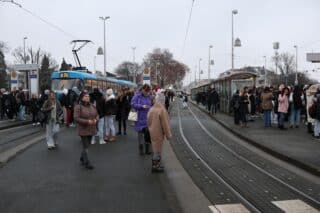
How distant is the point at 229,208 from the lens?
6852 mm

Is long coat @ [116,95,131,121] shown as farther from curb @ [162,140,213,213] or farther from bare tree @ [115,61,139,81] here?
bare tree @ [115,61,139,81]

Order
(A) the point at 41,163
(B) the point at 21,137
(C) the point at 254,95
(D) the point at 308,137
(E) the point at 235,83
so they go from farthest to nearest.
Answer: (E) the point at 235,83
(C) the point at 254,95
(B) the point at 21,137
(D) the point at 308,137
(A) the point at 41,163

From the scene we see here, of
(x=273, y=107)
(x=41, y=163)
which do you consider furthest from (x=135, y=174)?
(x=273, y=107)

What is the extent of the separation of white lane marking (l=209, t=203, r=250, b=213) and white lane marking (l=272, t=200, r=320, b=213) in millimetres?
608

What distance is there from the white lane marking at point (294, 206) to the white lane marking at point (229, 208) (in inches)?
23.9

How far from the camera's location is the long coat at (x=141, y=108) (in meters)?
11.6

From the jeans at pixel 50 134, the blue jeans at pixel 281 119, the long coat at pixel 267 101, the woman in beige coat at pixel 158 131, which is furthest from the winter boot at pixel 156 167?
the long coat at pixel 267 101

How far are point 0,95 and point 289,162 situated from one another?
58.3 feet

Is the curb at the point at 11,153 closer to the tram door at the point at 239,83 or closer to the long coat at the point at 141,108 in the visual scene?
the long coat at the point at 141,108

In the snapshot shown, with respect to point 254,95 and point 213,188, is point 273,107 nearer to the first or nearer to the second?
point 254,95

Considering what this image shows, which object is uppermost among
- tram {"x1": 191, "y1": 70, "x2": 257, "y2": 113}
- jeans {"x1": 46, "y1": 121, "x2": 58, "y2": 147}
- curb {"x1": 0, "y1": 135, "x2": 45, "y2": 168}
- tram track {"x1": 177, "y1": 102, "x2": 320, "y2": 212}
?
tram {"x1": 191, "y1": 70, "x2": 257, "y2": 113}

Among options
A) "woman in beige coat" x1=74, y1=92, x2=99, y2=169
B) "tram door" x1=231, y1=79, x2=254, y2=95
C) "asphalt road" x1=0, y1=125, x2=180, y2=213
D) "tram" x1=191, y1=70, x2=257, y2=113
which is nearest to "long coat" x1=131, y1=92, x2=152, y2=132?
"asphalt road" x1=0, y1=125, x2=180, y2=213

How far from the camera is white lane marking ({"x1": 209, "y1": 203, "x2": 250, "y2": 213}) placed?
21.9 feet

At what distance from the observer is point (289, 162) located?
36.2ft
